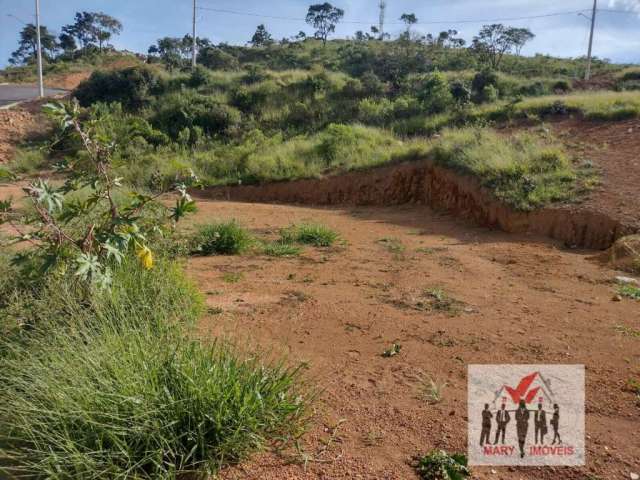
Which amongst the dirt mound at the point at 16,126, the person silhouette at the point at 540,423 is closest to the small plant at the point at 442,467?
the person silhouette at the point at 540,423

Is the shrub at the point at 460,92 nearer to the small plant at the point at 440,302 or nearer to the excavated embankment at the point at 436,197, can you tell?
the excavated embankment at the point at 436,197

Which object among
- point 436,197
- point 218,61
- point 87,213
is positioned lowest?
point 436,197

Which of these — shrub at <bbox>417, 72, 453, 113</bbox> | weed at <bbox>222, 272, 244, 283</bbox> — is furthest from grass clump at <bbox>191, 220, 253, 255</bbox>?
shrub at <bbox>417, 72, 453, 113</bbox>

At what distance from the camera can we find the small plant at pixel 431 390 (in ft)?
9.61

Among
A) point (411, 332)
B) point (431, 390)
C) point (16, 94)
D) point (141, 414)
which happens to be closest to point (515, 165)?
point (411, 332)

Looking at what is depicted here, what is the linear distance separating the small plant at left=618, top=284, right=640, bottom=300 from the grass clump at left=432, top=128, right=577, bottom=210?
11.5 ft

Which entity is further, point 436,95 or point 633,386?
point 436,95

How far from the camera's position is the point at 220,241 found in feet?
22.7

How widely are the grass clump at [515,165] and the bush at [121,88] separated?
1797cm

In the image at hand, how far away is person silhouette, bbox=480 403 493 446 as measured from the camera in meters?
2.52

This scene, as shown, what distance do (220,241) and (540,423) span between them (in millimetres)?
5137

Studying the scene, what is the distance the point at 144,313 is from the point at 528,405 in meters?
2.62

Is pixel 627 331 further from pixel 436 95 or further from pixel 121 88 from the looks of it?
pixel 121 88

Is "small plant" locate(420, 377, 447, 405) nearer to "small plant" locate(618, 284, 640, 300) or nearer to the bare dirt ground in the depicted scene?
the bare dirt ground
